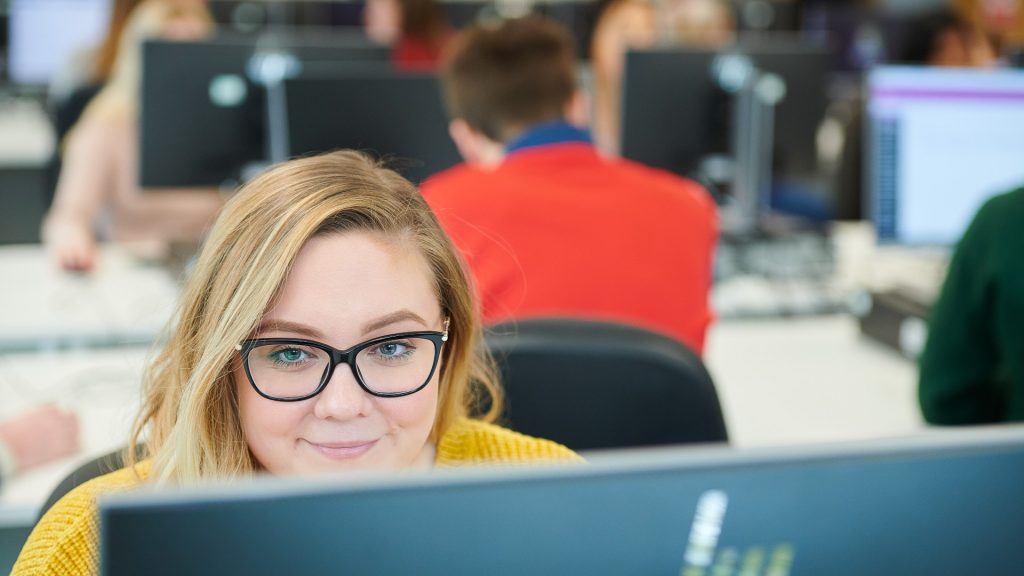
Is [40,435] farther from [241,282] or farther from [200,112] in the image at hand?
[200,112]

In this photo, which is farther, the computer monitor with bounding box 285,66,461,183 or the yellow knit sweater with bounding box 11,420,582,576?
the computer monitor with bounding box 285,66,461,183

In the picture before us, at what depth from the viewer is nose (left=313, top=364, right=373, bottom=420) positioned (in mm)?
916

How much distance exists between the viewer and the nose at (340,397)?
0.92 m

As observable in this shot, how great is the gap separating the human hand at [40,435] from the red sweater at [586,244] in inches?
24.4

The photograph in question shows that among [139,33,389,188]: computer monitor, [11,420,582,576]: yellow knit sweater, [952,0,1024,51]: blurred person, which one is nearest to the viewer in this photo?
[11,420,582,576]: yellow knit sweater

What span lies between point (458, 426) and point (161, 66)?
177cm

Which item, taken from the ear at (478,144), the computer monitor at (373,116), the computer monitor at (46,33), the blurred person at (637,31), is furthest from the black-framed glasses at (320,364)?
the computer monitor at (46,33)

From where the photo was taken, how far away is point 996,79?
7.52 feet

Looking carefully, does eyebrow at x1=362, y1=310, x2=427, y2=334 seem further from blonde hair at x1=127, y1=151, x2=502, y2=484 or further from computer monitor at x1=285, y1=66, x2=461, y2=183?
computer monitor at x1=285, y1=66, x2=461, y2=183

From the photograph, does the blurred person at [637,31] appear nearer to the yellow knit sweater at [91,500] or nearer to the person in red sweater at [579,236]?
the person in red sweater at [579,236]

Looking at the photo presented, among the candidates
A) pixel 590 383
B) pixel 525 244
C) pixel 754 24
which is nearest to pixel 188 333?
pixel 590 383

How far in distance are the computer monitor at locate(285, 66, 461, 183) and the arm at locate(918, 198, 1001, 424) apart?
1265mm

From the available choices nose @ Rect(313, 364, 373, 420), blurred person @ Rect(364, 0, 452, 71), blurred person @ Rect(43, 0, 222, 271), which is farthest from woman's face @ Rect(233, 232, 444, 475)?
blurred person @ Rect(364, 0, 452, 71)

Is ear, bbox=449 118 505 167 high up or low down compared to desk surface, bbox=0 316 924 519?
up
